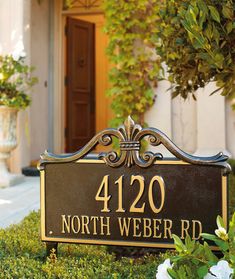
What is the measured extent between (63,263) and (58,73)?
7092mm

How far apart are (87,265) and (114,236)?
0.19m

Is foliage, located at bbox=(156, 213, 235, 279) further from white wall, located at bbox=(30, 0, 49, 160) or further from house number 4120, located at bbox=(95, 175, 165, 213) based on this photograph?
white wall, located at bbox=(30, 0, 49, 160)

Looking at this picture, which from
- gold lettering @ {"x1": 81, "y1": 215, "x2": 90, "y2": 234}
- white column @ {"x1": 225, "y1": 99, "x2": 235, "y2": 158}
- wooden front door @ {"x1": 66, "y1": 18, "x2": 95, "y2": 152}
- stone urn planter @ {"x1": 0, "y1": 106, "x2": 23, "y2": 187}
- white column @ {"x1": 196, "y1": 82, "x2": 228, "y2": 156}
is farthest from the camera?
wooden front door @ {"x1": 66, "y1": 18, "x2": 95, "y2": 152}

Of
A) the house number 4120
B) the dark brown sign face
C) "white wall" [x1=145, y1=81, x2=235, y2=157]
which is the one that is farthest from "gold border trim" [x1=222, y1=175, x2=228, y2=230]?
"white wall" [x1=145, y1=81, x2=235, y2=157]

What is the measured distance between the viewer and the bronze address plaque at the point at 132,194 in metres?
2.12

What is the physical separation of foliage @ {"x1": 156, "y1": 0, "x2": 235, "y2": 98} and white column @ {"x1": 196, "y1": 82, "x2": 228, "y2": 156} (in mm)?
4152

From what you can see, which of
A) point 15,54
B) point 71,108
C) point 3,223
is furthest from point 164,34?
point 71,108

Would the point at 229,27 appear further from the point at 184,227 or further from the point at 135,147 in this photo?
the point at 184,227

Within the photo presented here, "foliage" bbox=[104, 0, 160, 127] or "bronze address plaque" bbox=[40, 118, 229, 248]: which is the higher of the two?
"foliage" bbox=[104, 0, 160, 127]

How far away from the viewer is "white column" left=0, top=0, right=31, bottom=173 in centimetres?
695

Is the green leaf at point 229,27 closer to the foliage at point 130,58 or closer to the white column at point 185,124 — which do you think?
the foliage at point 130,58

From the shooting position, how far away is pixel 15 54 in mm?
6258

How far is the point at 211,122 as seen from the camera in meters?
7.17

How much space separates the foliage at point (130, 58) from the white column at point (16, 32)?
4.16 feet
